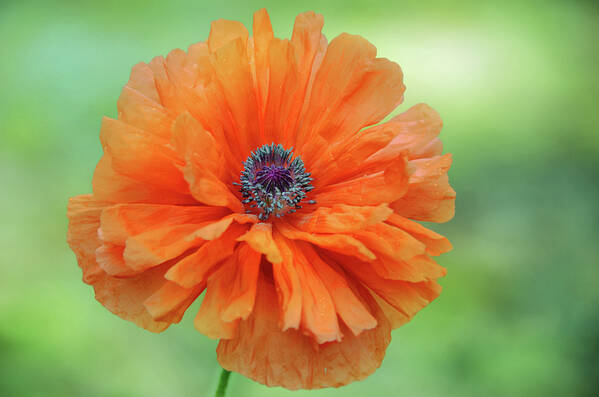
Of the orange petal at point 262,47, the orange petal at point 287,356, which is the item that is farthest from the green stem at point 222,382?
the orange petal at point 262,47

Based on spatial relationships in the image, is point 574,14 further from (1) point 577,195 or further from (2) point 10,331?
(2) point 10,331

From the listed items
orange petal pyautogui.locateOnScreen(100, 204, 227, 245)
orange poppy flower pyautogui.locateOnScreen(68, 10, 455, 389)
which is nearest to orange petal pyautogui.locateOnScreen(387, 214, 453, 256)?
orange poppy flower pyautogui.locateOnScreen(68, 10, 455, 389)

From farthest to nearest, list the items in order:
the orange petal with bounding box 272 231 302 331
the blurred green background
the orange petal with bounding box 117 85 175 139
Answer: the blurred green background
the orange petal with bounding box 117 85 175 139
the orange petal with bounding box 272 231 302 331

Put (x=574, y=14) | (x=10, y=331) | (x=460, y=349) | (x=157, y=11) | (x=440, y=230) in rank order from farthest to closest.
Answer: (x=574, y=14), (x=157, y=11), (x=440, y=230), (x=460, y=349), (x=10, y=331)

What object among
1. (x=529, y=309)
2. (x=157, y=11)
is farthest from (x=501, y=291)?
(x=157, y=11)

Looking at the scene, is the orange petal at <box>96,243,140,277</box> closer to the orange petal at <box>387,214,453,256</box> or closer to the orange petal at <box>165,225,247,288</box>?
the orange petal at <box>165,225,247,288</box>

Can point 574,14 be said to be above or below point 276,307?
above

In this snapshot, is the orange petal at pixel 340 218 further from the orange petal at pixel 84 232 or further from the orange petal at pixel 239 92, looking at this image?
the orange petal at pixel 84 232
